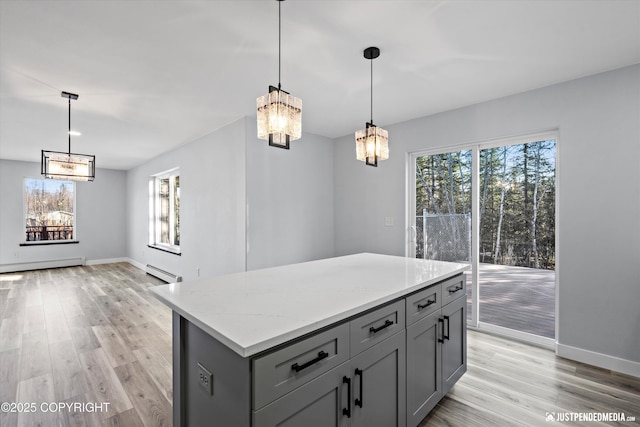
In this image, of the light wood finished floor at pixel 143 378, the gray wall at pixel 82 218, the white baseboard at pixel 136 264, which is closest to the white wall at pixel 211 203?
the light wood finished floor at pixel 143 378

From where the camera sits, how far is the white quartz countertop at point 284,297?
1.04 meters

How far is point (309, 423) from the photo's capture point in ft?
3.66

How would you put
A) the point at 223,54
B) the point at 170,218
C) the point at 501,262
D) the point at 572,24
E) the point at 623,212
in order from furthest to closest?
1. the point at 170,218
2. the point at 501,262
3. the point at 623,212
4. the point at 223,54
5. the point at 572,24

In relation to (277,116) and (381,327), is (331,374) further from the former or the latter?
(277,116)

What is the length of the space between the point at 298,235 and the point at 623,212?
3372mm

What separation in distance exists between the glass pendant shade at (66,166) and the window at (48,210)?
193 inches

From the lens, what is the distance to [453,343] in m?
2.08

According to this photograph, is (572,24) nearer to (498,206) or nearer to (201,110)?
(498,206)

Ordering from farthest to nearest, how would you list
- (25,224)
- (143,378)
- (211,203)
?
1. (25,224)
2. (211,203)
3. (143,378)

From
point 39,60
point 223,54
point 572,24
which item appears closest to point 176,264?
point 39,60

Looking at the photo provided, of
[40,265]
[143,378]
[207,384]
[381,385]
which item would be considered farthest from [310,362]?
[40,265]

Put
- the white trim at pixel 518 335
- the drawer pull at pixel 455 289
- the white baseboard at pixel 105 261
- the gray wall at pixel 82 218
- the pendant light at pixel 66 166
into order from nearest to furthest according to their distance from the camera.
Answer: the drawer pull at pixel 455 289 → the white trim at pixel 518 335 → the pendant light at pixel 66 166 → the gray wall at pixel 82 218 → the white baseboard at pixel 105 261

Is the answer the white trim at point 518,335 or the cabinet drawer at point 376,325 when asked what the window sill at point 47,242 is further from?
the white trim at point 518,335

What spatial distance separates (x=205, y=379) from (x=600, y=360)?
126 inches
